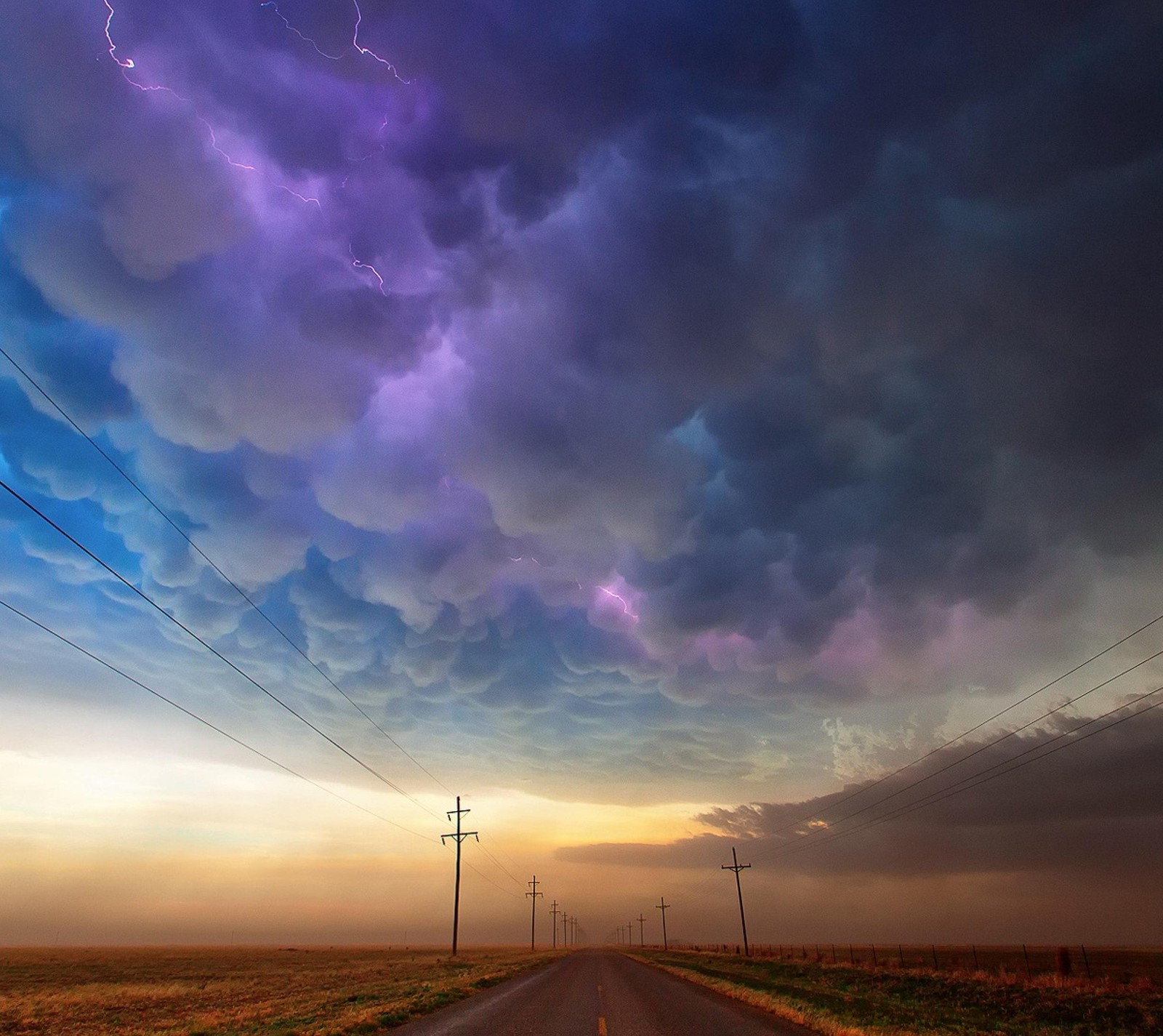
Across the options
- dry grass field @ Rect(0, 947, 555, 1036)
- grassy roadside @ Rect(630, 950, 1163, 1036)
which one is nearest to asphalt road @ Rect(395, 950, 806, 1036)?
grassy roadside @ Rect(630, 950, 1163, 1036)

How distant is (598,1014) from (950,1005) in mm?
16716

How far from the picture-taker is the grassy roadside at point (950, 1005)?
Result: 60.4ft

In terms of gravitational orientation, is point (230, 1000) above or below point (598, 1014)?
below

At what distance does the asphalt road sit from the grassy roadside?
5.48 feet

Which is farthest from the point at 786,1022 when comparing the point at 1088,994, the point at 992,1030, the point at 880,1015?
the point at 1088,994

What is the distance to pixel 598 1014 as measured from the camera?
1817cm

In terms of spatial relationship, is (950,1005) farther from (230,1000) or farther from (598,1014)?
(230,1000)

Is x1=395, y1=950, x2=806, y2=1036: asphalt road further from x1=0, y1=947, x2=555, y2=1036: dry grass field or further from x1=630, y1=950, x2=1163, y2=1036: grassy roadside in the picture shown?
x1=0, y1=947, x2=555, y2=1036: dry grass field

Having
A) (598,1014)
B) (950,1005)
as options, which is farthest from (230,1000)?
(950,1005)

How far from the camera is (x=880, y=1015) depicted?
20234 millimetres

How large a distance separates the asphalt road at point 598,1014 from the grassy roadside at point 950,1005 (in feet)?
5.48

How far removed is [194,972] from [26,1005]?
33.5 meters

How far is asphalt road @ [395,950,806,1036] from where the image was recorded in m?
15.1

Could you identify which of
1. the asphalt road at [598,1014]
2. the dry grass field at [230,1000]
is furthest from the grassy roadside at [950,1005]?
the dry grass field at [230,1000]
